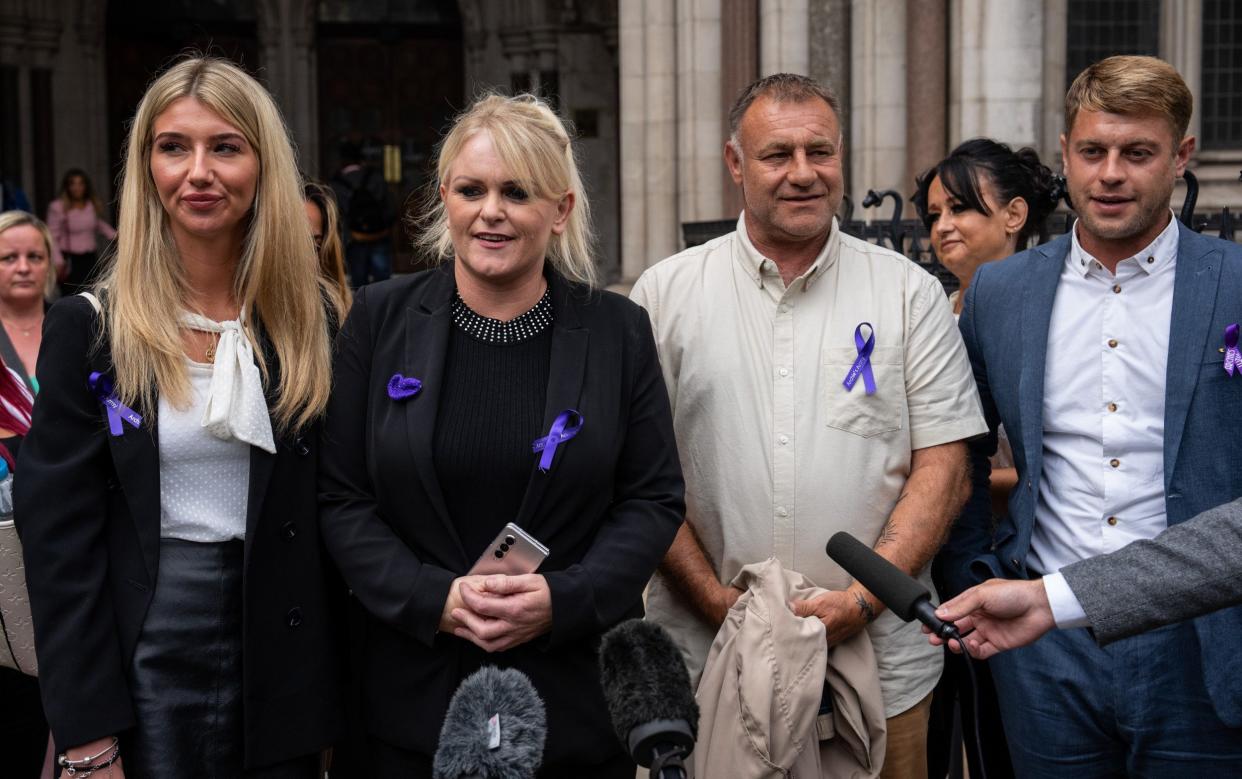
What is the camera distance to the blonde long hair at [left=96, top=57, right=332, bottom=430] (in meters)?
2.94

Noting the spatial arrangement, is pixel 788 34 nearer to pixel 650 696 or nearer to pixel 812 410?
pixel 812 410

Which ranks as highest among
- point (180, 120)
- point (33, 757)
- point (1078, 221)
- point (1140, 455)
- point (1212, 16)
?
point (1212, 16)

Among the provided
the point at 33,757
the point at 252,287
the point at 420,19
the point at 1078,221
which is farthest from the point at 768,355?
the point at 420,19

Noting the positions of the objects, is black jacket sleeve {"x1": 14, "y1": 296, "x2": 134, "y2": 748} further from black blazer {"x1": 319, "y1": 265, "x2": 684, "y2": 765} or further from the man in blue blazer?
the man in blue blazer

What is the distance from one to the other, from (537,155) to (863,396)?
998mm

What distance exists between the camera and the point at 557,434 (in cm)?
298

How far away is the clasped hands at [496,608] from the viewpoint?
2881 mm

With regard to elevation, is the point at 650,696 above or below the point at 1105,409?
below

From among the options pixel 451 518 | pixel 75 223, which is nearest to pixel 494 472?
pixel 451 518

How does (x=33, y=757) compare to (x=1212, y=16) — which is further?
(x=1212, y=16)

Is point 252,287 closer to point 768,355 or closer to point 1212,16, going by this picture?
point 768,355

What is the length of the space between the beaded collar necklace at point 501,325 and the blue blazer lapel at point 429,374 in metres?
0.03

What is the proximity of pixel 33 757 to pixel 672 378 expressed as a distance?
7.74ft

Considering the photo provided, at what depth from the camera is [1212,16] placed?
466 inches
